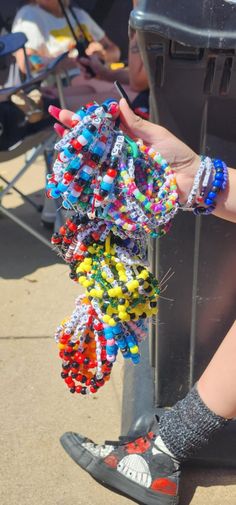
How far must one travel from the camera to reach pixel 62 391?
7.33 feet

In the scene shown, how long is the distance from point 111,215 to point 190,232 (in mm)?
447

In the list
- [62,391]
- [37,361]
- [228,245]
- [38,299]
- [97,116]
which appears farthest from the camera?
[38,299]

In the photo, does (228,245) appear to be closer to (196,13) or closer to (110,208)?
(110,208)

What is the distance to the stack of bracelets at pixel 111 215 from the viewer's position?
1.28 metres

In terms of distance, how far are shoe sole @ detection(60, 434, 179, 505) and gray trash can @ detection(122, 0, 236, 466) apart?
0.55ft

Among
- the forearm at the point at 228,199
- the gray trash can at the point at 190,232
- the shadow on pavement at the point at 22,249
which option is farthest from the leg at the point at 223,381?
the shadow on pavement at the point at 22,249

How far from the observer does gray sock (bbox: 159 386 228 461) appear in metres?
1.69

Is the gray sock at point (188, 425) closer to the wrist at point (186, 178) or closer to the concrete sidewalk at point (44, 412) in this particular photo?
the concrete sidewalk at point (44, 412)

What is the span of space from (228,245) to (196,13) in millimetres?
613

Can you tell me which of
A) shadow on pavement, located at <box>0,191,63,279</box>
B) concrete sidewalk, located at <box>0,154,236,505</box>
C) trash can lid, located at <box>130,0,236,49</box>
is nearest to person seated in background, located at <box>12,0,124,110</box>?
shadow on pavement, located at <box>0,191,63,279</box>

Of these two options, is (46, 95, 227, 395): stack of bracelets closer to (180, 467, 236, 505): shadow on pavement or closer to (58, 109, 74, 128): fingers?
(58, 109, 74, 128): fingers

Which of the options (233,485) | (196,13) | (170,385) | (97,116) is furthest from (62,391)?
(196,13)

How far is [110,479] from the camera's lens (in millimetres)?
1801

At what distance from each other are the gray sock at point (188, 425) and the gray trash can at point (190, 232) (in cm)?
14
